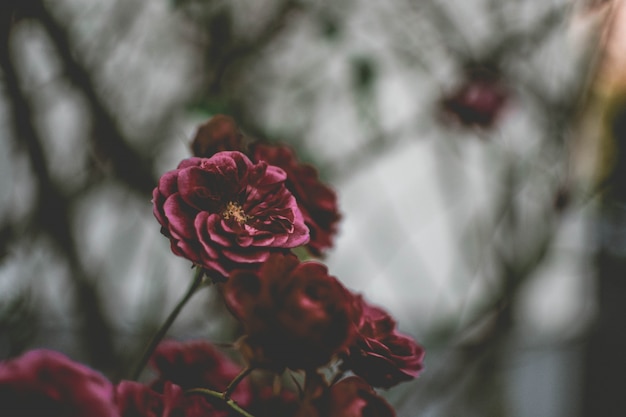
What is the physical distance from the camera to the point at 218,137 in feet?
1.03

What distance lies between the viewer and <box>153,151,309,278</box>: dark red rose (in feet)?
0.84

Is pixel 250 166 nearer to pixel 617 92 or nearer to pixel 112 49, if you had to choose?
pixel 112 49

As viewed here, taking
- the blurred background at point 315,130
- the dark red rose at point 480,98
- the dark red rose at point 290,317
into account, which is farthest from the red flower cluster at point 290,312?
the dark red rose at point 480,98

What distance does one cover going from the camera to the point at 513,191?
1.09m

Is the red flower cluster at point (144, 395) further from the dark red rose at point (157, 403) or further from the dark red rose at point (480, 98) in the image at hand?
the dark red rose at point (480, 98)

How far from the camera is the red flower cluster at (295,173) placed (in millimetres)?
313

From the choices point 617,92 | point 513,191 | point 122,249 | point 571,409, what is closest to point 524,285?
point 513,191

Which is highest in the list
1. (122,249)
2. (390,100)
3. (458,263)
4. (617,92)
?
(617,92)

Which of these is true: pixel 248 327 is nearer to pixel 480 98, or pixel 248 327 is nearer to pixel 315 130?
pixel 480 98

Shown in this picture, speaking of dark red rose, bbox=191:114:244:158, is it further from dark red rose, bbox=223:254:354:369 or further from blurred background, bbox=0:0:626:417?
blurred background, bbox=0:0:626:417

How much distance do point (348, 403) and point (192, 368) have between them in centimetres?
12

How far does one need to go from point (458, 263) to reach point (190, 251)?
1.47m

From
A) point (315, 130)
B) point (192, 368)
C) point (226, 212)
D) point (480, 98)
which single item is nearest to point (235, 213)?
point (226, 212)

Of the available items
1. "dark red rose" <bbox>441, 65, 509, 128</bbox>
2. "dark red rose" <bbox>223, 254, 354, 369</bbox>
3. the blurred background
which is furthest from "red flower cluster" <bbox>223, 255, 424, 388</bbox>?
"dark red rose" <bbox>441, 65, 509, 128</bbox>
